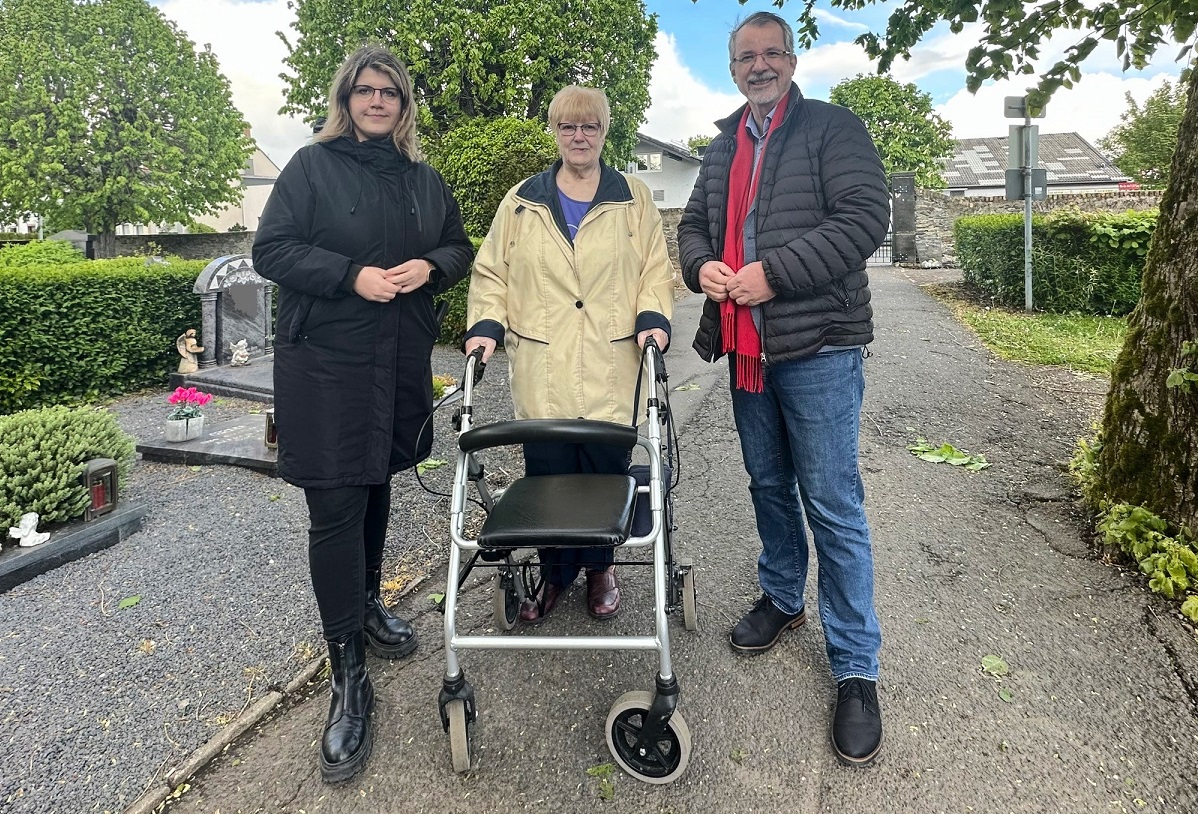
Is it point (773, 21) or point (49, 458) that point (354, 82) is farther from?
point (49, 458)

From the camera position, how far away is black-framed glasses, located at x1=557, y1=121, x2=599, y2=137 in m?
2.69

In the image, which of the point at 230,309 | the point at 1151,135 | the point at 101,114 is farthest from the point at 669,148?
the point at 230,309

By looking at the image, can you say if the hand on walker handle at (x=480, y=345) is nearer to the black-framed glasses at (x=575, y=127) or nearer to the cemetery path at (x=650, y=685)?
the black-framed glasses at (x=575, y=127)

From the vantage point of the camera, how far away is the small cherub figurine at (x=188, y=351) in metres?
8.16

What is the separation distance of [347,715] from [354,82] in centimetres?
209

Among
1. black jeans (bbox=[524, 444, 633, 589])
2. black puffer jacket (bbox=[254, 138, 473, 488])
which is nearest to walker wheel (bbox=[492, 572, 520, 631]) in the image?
black jeans (bbox=[524, 444, 633, 589])

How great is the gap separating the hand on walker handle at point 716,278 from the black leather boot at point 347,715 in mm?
1692

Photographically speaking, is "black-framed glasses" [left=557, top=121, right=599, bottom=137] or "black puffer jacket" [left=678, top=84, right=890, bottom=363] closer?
"black puffer jacket" [left=678, top=84, right=890, bottom=363]

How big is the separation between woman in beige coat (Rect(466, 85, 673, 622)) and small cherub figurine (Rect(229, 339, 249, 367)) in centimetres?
664

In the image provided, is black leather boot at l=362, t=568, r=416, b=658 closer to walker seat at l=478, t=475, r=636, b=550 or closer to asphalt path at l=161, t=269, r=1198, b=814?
asphalt path at l=161, t=269, r=1198, b=814

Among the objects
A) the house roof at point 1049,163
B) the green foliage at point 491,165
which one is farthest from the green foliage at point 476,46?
the house roof at point 1049,163

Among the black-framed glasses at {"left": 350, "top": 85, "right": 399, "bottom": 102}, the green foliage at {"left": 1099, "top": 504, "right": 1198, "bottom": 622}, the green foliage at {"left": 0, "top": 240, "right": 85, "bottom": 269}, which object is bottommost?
the green foliage at {"left": 1099, "top": 504, "right": 1198, "bottom": 622}

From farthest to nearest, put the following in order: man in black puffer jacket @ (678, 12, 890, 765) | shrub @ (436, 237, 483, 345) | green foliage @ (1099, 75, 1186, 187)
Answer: green foliage @ (1099, 75, 1186, 187), shrub @ (436, 237, 483, 345), man in black puffer jacket @ (678, 12, 890, 765)

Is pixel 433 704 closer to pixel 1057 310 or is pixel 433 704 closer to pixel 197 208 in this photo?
pixel 1057 310
